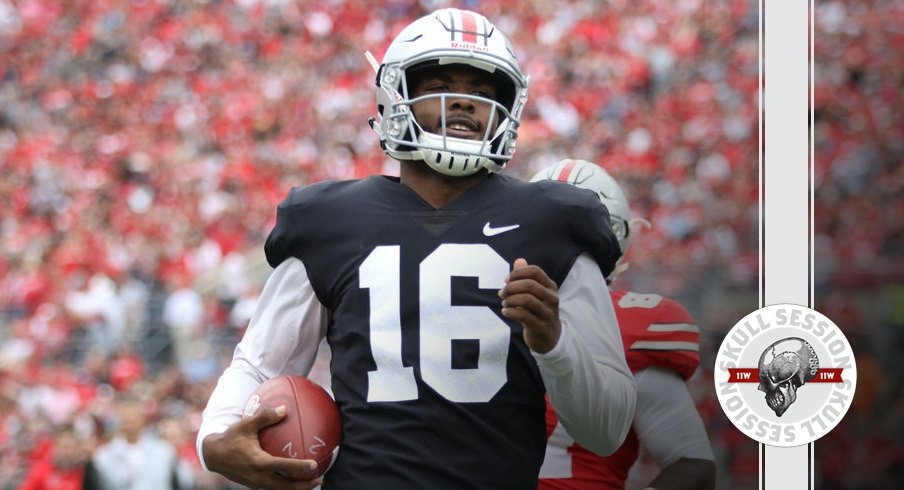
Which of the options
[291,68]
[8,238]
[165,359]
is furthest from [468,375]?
[291,68]

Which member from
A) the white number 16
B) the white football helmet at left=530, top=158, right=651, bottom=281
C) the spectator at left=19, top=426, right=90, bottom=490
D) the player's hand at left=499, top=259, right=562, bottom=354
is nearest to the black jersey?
the white number 16

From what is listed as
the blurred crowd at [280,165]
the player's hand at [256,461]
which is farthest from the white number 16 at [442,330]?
the blurred crowd at [280,165]

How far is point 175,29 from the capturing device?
24.7 feet

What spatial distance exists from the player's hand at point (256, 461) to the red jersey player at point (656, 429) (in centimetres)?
61

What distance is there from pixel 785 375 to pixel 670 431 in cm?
21

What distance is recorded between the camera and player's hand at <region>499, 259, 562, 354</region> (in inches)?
46.3

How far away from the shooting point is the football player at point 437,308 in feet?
4.33

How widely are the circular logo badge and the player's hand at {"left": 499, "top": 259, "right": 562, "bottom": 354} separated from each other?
2.35 feet

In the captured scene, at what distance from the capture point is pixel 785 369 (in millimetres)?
1819

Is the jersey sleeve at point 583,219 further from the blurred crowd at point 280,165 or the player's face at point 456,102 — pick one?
the blurred crowd at point 280,165

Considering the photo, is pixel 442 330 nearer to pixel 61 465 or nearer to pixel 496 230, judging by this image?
pixel 496 230

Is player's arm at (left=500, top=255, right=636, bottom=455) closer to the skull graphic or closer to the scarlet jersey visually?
the scarlet jersey

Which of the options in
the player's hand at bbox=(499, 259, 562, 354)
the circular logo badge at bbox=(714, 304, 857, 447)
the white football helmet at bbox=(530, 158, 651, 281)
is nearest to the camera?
the player's hand at bbox=(499, 259, 562, 354)

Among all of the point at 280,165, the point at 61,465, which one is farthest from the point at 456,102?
the point at 280,165
